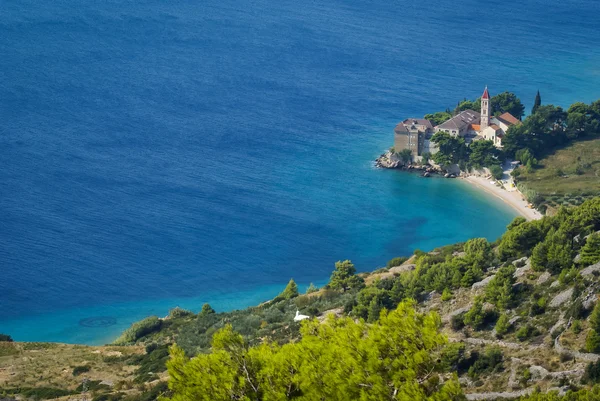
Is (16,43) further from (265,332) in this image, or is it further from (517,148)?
(265,332)

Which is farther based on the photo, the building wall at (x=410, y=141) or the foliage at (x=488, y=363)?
the building wall at (x=410, y=141)

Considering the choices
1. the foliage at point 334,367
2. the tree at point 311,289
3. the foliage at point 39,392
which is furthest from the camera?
the tree at point 311,289

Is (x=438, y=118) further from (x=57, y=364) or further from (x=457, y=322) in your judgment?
(x=57, y=364)

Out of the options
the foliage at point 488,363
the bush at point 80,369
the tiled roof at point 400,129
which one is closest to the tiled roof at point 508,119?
the tiled roof at point 400,129

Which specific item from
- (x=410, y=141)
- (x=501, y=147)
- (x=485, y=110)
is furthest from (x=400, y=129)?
(x=501, y=147)

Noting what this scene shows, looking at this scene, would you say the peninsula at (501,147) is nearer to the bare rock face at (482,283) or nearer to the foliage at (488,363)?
the bare rock face at (482,283)

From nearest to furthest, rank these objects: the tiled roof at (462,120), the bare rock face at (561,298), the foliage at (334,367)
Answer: the foliage at (334,367) < the bare rock face at (561,298) < the tiled roof at (462,120)

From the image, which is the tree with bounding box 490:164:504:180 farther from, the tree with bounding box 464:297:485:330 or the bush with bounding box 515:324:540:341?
the bush with bounding box 515:324:540:341

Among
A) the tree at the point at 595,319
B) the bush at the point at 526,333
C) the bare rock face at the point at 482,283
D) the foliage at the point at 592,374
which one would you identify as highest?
the bare rock face at the point at 482,283
